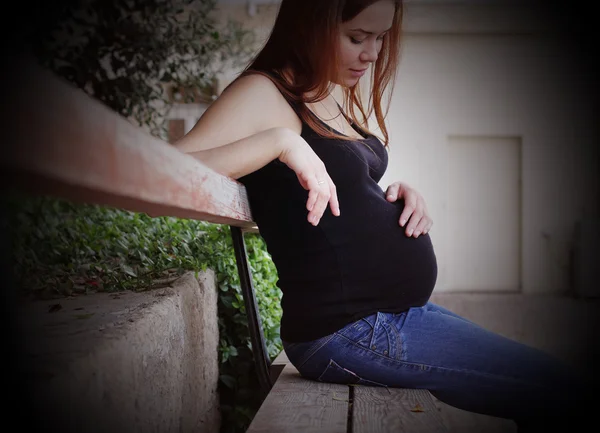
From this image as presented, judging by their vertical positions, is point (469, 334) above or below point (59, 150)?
below

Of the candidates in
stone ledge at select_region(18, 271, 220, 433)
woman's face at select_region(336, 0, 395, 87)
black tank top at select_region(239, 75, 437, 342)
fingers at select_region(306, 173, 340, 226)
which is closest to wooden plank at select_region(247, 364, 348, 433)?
black tank top at select_region(239, 75, 437, 342)

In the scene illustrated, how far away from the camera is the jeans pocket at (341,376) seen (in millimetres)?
1408

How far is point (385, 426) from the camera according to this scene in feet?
3.60

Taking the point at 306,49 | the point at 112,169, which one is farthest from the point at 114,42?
the point at 112,169

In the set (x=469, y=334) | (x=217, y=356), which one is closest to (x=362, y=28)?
(x=469, y=334)

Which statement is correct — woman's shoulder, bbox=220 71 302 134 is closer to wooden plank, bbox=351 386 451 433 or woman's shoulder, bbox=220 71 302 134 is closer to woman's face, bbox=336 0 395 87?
woman's face, bbox=336 0 395 87

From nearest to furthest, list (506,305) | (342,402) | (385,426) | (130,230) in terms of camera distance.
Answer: (385,426)
(342,402)
(130,230)
(506,305)

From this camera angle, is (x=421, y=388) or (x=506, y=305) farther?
(x=506, y=305)

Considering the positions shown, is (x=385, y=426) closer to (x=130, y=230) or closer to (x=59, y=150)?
(x=59, y=150)

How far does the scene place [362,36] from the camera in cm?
163

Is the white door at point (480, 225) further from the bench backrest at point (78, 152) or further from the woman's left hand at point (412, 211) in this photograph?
the bench backrest at point (78, 152)

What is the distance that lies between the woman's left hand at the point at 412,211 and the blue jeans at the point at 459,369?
27 centimetres

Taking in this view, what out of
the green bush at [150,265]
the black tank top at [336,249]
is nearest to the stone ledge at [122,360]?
the green bush at [150,265]

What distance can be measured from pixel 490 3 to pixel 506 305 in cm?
414
